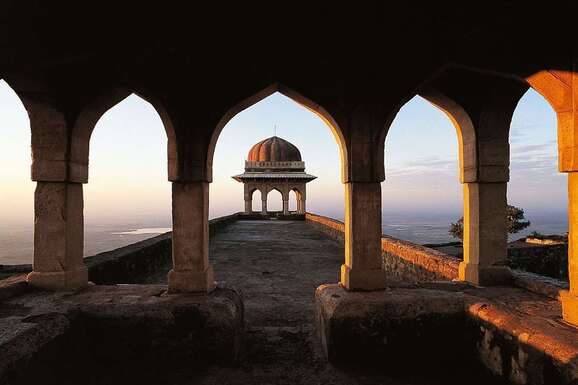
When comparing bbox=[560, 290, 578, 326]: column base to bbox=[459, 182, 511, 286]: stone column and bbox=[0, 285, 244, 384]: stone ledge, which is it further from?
bbox=[0, 285, 244, 384]: stone ledge

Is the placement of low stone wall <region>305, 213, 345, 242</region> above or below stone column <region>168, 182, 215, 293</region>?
below

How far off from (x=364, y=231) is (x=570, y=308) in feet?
7.38

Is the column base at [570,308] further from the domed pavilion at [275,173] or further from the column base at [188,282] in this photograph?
the domed pavilion at [275,173]

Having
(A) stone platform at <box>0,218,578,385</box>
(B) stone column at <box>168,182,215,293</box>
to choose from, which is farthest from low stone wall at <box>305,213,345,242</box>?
A: (B) stone column at <box>168,182,215,293</box>

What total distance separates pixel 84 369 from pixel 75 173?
2490mm

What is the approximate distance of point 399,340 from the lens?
416 cm

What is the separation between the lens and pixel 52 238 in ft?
15.7

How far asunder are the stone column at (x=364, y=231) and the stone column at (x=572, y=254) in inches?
74.6

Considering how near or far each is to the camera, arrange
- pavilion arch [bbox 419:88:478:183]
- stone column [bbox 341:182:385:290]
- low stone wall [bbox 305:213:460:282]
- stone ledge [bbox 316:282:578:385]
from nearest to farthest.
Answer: stone ledge [bbox 316:282:578:385] → stone column [bbox 341:182:385:290] → pavilion arch [bbox 419:88:478:183] → low stone wall [bbox 305:213:460:282]

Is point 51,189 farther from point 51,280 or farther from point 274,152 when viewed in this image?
point 274,152

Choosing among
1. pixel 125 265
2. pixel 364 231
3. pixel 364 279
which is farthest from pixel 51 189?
pixel 364 279

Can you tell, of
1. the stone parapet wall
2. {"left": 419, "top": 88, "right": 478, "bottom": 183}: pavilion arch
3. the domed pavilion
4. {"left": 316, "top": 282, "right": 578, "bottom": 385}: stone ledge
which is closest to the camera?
{"left": 316, "top": 282, "right": 578, "bottom": 385}: stone ledge

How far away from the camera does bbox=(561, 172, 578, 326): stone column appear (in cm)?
361

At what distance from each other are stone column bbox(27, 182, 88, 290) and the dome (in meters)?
25.2
